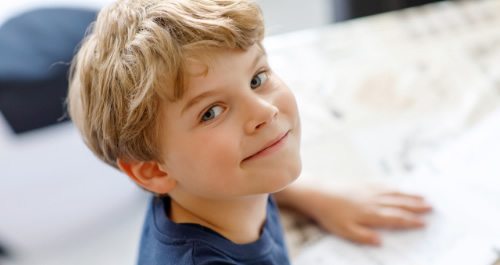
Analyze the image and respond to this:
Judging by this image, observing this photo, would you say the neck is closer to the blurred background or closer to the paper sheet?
the paper sheet

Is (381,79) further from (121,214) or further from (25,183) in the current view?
(25,183)

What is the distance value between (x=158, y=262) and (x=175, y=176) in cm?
11

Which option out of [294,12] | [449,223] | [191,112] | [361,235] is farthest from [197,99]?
A: [294,12]

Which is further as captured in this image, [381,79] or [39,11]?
[39,11]

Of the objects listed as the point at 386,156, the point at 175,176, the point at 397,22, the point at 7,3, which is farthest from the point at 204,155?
the point at 7,3

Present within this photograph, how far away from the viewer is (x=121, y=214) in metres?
1.26

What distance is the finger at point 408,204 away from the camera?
2.42ft

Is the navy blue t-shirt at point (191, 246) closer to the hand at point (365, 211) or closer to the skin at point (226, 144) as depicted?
the skin at point (226, 144)

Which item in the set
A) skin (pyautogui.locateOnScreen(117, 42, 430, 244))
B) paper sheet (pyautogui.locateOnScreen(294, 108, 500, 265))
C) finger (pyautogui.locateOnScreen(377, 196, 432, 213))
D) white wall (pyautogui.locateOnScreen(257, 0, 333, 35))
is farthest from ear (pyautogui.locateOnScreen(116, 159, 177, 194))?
white wall (pyautogui.locateOnScreen(257, 0, 333, 35))

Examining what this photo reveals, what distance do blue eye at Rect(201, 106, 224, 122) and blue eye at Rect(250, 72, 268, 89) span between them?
0.05m

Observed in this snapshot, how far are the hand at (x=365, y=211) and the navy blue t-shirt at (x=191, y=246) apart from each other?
0.40 feet

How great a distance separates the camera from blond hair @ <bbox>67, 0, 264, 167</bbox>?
0.47 meters

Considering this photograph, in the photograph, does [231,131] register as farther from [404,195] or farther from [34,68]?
[34,68]

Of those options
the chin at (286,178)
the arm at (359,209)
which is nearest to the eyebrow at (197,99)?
the chin at (286,178)
